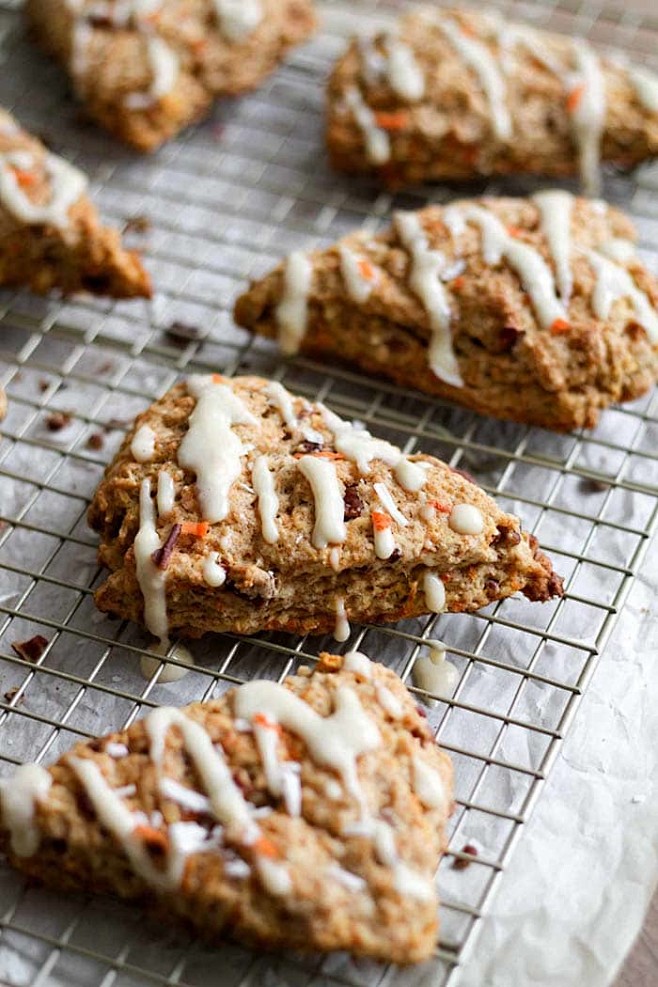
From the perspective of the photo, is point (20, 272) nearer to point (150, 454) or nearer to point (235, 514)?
point (150, 454)

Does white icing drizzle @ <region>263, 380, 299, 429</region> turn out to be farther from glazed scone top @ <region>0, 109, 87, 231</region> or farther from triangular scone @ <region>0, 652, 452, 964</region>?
glazed scone top @ <region>0, 109, 87, 231</region>

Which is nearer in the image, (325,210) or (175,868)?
(175,868)

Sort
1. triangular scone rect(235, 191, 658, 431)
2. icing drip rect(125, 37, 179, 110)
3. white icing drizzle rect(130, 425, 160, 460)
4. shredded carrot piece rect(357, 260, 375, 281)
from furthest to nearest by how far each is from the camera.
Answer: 1. icing drip rect(125, 37, 179, 110)
2. shredded carrot piece rect(357, 260, 375, 281)
3. triangular scone rect(235, 191, 658, 431)
4. white icing drizzle rect(130, 425, 160, 460)

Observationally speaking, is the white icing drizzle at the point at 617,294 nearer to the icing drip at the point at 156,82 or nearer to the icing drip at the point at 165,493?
the icing drip at the point at 165,493

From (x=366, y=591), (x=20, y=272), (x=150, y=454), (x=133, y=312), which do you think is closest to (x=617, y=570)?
(x=366, y=591)

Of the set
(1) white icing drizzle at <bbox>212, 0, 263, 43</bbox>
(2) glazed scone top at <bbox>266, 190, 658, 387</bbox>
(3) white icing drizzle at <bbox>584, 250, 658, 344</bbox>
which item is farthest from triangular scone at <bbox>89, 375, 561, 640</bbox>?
Result: (1) white icing drizzle at <bbox>212, 0, 263, 43</bbox>

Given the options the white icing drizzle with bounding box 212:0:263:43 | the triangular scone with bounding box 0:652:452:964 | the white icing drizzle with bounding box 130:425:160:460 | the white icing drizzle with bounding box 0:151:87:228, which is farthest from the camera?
the white icing drizzle with bounding box 212:0:263:43

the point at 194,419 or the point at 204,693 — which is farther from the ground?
the point at 194,419
